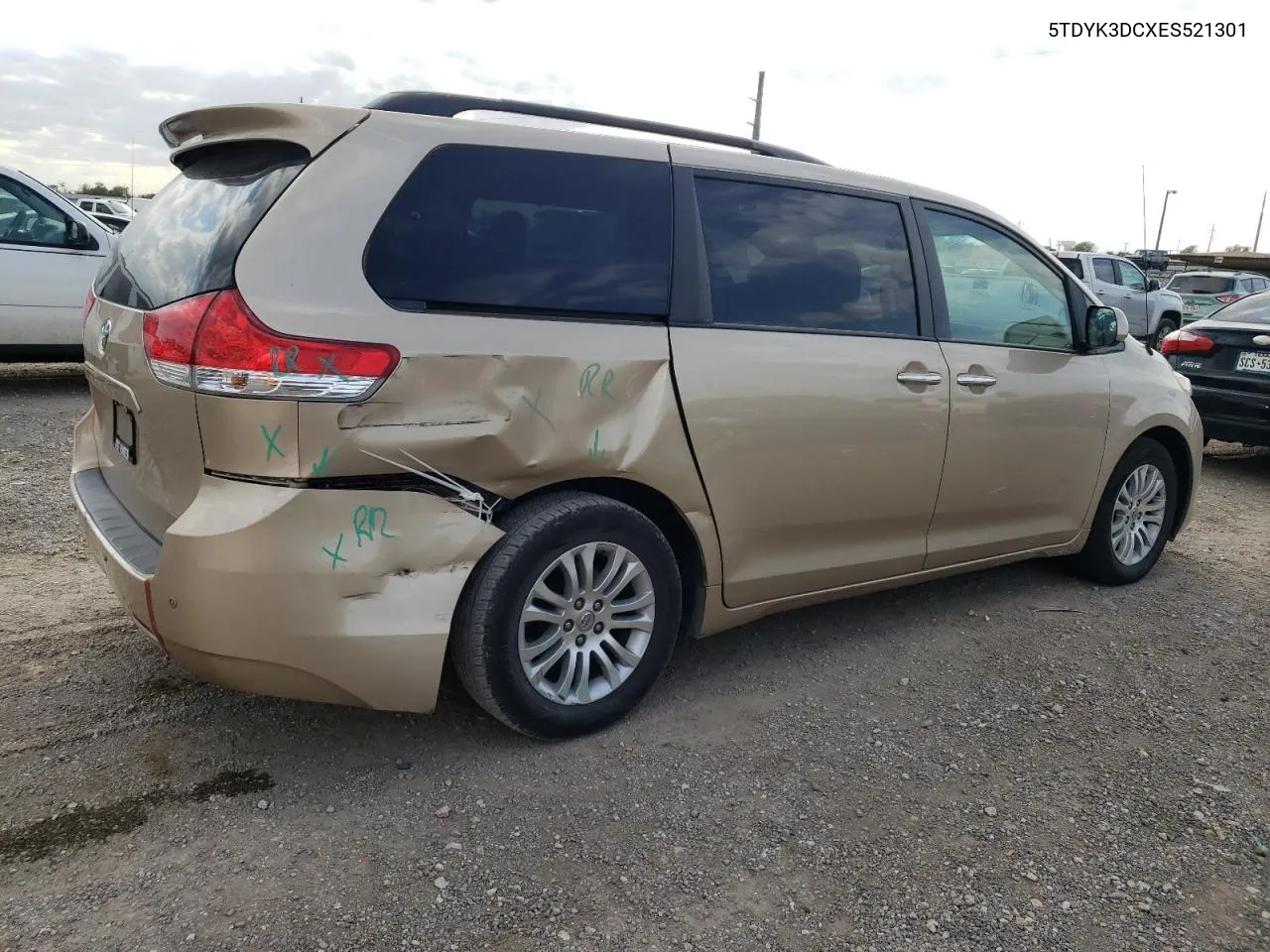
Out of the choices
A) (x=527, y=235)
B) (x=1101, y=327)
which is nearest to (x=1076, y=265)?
(x=1101, y=327)

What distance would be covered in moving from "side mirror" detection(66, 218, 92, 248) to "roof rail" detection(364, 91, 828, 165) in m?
6.12

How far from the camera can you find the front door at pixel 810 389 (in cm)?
312

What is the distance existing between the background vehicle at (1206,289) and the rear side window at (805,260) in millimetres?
17916

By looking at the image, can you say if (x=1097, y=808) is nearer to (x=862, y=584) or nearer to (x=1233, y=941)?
(x=1233, y=941)

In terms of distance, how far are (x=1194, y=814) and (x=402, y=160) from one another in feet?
9.38

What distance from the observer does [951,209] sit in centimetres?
392

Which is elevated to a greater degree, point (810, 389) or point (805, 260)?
point (805, 260)

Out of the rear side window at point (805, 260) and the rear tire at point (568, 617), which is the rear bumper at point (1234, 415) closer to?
the rear side window at point (805, 260)

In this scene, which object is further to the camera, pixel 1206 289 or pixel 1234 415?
pixel 1206 289

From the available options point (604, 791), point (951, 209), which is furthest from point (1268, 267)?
point (604, 791)

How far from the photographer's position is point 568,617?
288 centimetres

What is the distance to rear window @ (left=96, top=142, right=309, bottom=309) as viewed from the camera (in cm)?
254

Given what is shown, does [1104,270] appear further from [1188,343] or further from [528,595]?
[528,595]

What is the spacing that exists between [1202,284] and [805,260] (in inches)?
760
